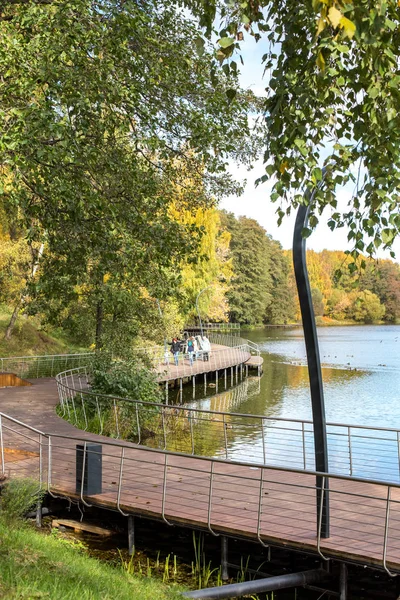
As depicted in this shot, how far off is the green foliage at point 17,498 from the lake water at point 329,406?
15.4 feet

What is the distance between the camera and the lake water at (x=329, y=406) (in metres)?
16.4

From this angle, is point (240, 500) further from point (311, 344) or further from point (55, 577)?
point (55, 577)

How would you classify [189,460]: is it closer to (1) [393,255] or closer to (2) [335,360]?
(1) [393,255]

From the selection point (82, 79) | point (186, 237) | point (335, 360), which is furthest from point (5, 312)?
point (82, 79)

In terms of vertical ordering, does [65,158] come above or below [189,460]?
above

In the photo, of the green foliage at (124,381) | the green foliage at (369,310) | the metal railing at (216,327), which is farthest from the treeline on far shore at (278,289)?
the green foliage at (124,381)

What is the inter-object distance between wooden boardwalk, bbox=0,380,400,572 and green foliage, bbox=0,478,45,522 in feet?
2.54

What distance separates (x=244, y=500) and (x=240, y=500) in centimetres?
5

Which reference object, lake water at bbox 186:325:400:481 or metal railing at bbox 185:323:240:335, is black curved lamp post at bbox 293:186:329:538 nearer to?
lake water at bbox 186:325:400:481

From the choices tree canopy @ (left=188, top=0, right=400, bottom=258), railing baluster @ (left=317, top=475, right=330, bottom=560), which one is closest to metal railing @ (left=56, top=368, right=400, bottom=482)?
railing baluster @ (left=317, top=475, right=330, bottom=560)

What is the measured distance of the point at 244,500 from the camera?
948 cm

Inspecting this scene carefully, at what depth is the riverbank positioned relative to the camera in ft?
16.0

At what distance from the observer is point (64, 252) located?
34.2ft

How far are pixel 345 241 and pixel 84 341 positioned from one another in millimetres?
20766
